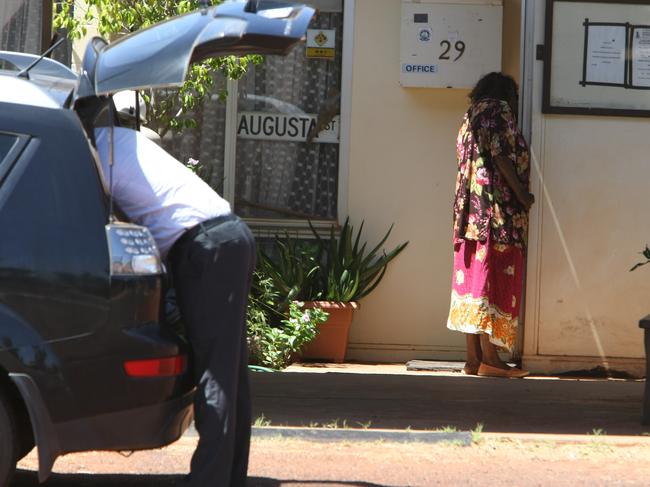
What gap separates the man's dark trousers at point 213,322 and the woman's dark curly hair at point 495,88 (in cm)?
388

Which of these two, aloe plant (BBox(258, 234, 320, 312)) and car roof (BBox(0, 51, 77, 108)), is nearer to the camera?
car roof (BBox(0, 51, 77, 108))

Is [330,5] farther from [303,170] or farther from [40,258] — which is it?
[40,258]

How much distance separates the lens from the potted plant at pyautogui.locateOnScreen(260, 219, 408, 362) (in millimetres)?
8500

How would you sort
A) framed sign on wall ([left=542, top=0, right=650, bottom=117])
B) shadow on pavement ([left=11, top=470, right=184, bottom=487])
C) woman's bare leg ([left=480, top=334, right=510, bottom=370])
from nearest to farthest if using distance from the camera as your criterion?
1. shadow on pavement ([left=11, top=470, right=184, bottom=487])
2. woman's bare leg ([left=480, top=334, right=510, bottom=370])
3. framed sign on wall ([left=542, top=0, right=650, bottom=117])

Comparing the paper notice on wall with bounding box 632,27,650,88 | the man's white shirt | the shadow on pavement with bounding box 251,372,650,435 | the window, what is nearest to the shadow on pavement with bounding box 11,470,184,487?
the shadow on pavement with bounding box 251,372,650,435

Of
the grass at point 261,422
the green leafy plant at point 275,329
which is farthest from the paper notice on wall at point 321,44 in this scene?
the grass at point 261,422

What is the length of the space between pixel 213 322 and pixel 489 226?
385 cm

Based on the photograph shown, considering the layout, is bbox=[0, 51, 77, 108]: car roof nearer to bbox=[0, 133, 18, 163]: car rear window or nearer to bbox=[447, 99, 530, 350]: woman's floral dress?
bbox=[0, 133, 18, 163]: car rear window

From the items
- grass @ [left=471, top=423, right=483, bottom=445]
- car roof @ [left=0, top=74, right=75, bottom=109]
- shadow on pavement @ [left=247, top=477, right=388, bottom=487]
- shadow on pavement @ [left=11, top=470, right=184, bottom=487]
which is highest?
car roof @ [left=0, top=74, right=75, bottom=109]

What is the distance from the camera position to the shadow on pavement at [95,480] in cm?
521

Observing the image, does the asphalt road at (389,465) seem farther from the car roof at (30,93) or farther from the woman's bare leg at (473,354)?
the woman's bare leg at (473,354)

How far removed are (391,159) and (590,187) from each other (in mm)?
1538

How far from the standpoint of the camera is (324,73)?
9.04m

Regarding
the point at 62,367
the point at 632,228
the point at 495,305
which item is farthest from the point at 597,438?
the point at 62,367
